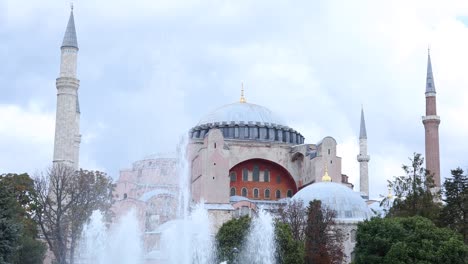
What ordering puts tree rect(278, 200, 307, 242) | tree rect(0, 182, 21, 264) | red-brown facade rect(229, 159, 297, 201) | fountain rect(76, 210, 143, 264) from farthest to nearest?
red-brown facade rect(229, 159, 297, 201)
tree rect(278, 200, 307, 242)
fountain rect(76, 210, 143, 264)
tree rect(0, 182, 21, 264)

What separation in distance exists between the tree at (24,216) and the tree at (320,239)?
9420mm

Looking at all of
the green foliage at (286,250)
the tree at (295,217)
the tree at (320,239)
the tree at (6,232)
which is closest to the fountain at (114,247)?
the tree at (6,232)

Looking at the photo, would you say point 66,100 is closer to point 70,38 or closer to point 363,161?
point 70,38

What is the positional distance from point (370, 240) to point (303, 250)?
3169mm

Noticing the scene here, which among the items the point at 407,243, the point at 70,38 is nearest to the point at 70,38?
the point at 70,38

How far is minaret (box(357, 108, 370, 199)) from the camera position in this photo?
49875 mm

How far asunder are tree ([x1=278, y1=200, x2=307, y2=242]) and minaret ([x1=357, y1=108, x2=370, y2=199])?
17.2 meters

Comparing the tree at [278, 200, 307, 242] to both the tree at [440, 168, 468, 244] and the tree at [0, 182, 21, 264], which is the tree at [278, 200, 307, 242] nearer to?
the tree at [440, 168, 468, 244]

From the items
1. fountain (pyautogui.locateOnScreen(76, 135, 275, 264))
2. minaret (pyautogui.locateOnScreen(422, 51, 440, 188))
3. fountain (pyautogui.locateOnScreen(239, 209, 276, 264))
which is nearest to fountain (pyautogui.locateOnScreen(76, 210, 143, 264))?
fountain (pyautogui.locateOnScreen(76, 135, 275, 264))

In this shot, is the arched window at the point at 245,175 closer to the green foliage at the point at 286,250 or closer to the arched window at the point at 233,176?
the arched window at the point at 233,176

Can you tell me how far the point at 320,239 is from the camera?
28.0 meters

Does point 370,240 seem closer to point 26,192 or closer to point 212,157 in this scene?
point 212,157

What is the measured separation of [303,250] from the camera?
2566cm

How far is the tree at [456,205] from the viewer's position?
2580 centimetres
